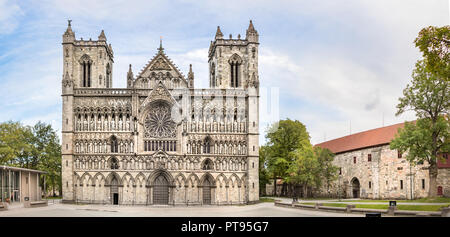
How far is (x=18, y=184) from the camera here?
176 ft

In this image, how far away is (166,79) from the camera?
62219mm

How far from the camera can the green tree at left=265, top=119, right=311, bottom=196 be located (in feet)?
238

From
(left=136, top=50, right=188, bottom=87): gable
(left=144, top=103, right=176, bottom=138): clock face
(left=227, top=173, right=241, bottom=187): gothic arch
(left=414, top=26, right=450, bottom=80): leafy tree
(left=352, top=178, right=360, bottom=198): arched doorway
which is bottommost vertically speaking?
(left=352, top=178, right=360, bottom=198): arched doorway

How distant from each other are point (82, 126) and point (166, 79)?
13000 mm

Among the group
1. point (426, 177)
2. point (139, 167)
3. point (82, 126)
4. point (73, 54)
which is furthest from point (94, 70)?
point (426, 177)

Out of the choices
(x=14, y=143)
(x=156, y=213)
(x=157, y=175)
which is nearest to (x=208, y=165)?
(x=157, y=175)

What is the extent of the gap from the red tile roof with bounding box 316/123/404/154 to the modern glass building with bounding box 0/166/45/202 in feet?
150

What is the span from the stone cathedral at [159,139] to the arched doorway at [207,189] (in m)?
0.13

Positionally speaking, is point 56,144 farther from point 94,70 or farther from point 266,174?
point 266,174

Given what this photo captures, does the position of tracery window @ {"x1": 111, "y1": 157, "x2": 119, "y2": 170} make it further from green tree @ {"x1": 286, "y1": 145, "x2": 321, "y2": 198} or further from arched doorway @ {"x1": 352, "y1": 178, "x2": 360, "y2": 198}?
arched doorway @ {"x1": 352, "y1": 178, "x2": 360, "y2": 198}

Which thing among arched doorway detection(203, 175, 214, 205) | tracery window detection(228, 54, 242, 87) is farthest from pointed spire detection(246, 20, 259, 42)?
arched doorway detection(203, 175, 214, 205)

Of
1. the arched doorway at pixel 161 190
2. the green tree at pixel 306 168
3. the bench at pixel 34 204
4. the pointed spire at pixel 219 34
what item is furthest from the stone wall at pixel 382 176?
the bench at pixel 34 204

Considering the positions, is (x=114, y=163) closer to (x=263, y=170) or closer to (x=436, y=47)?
(x=263, y=170)

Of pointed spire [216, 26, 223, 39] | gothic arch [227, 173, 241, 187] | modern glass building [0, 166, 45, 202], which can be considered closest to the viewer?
modern glass building [0, 166, 45, 202]
